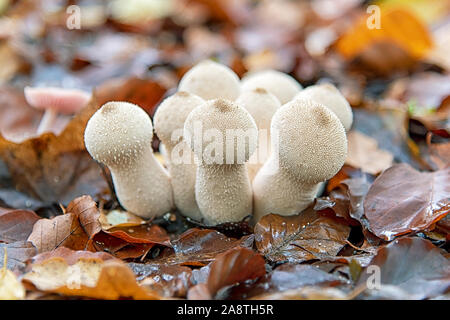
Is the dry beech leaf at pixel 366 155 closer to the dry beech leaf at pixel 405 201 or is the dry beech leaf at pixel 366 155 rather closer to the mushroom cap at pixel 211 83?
the dry beech leaf at pixel 405 201

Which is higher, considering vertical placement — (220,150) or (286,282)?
(220,150)

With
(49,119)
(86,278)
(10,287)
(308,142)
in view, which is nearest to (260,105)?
(308,142)

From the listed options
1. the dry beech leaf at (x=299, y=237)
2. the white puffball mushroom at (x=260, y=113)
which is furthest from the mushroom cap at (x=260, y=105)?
the dry beech leaf at (x=299, y=237)

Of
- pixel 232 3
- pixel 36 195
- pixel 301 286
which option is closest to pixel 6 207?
pixel 36 195

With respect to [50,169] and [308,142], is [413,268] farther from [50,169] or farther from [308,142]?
[50,169]

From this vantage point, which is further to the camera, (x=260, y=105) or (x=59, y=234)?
(x=260, y=105)

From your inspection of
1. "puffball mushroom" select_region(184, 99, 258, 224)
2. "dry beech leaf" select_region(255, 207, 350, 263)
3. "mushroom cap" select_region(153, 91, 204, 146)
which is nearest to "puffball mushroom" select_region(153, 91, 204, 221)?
"mushroom cap" select_region(153, 91, 204, 146)
